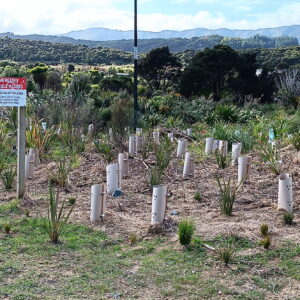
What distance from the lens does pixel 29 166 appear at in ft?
28.3

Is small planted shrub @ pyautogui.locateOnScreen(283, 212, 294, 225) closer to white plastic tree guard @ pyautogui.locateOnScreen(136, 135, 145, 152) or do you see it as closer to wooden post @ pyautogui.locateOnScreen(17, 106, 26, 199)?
wooden post @ pyautogui.locateOnScreen(17, 106, 26, 199)

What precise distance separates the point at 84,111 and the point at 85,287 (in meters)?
9.68

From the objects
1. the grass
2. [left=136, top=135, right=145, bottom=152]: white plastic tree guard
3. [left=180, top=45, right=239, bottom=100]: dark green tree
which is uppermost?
[left=180, top=45, right=239, bottom=100]: dark green tree

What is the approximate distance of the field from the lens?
4.35m

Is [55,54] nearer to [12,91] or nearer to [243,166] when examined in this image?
[243,166]

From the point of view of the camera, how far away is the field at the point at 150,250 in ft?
14.3

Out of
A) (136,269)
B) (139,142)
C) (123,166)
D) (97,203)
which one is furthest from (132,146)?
(136,269)

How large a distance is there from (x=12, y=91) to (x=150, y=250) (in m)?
2.83

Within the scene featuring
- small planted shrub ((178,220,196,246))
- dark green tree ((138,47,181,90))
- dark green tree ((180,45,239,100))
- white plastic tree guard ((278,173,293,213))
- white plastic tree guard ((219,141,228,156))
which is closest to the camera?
small planted shrub ((178,220,196,246))

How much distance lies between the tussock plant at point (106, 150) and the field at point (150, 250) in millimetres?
1944

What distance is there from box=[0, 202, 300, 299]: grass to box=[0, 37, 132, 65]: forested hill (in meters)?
47.2

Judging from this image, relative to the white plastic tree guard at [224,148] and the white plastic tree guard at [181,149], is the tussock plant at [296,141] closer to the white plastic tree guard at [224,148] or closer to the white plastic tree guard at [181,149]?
the white plastic tree guard at [224,148]

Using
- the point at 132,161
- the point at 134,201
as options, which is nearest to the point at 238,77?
the point at 132,161

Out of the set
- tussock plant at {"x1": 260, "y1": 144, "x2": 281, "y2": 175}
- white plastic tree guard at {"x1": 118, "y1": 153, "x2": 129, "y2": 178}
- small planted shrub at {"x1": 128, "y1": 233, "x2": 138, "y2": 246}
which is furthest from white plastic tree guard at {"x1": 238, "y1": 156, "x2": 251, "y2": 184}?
small planted shrub at {"x1": 128, "y1": 233, "x2": 138, "y2": 246}
